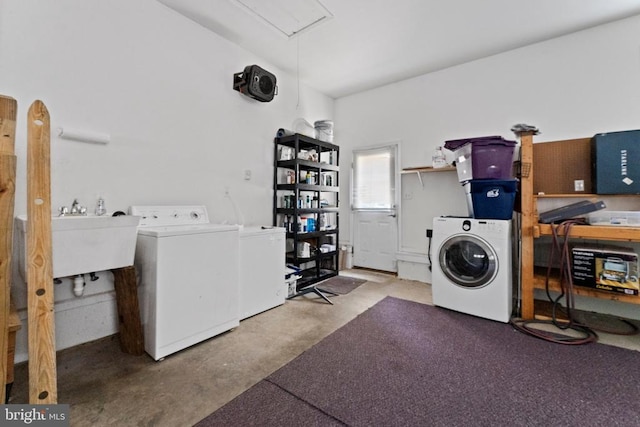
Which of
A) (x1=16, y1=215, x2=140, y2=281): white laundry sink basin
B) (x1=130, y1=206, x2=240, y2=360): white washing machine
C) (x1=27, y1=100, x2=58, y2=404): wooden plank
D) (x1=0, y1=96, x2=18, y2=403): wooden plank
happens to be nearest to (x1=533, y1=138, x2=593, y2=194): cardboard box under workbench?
(x1=130, y1=206, x2=240, y2=360): white washing machine

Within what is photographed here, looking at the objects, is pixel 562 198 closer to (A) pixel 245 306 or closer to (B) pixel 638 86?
(B) pixel 638 86

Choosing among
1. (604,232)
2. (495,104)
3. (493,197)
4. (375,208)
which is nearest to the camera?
(604,232)

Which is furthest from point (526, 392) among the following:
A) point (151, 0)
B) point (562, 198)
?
point (151, 0)

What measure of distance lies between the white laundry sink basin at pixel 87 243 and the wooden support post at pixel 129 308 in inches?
3.6

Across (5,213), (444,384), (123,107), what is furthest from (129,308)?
(444,384)

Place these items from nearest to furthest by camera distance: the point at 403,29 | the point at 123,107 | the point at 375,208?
the point at 123,107 < the point at 403,29 < the point at 375,208

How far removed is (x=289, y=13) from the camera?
97.3 inches

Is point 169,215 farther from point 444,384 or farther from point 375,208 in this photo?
point 375,208

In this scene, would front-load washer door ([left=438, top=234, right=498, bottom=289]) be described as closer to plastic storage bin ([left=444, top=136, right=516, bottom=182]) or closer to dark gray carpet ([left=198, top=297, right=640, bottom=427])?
dark gray carpet ([left=198, top=297, right=640, bottom=427])

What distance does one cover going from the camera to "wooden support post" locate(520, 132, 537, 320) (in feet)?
7.63

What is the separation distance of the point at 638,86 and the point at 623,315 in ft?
Answer: 6.70

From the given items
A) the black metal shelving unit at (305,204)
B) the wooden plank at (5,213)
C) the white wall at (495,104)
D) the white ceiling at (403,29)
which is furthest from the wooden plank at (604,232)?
the wooden plank at (5,213)

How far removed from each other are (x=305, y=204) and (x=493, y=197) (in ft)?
6.63

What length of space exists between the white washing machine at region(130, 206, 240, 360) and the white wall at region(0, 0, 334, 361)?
407 mm
